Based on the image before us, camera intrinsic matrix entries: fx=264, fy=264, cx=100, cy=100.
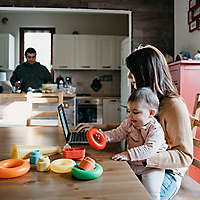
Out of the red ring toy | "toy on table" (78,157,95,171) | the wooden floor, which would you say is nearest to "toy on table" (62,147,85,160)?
the red ring toy

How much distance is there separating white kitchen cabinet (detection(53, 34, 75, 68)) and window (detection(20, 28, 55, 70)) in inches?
22.5

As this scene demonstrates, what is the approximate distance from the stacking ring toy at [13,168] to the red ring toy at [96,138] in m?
0.29

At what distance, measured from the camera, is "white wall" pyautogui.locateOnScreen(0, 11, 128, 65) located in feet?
20.2

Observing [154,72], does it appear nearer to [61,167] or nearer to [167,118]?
[167,118]

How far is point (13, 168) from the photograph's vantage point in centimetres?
87

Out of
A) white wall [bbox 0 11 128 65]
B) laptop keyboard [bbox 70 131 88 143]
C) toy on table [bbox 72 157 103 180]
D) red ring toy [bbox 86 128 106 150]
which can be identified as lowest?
laptop keyboard [bbox 70 131 88 143]

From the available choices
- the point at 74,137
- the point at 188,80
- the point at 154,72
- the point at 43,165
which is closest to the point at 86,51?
the point at 188,80

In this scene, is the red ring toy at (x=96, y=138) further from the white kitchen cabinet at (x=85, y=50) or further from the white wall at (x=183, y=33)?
the white kitchen cabinet at (x=85, y=50)

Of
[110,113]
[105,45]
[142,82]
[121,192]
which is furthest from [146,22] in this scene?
[121,192]

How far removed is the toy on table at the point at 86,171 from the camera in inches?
33.1

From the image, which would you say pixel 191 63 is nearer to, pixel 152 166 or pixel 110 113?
pixel 152 166

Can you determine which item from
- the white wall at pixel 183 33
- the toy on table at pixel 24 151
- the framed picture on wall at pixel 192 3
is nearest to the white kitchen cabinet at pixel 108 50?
the white wall at pixel 183 33

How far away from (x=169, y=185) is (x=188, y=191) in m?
0.24

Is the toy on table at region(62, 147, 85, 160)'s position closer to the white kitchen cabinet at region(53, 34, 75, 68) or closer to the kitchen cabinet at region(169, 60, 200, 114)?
the kitchen cabinet at region(169, 60, 200, 114)
